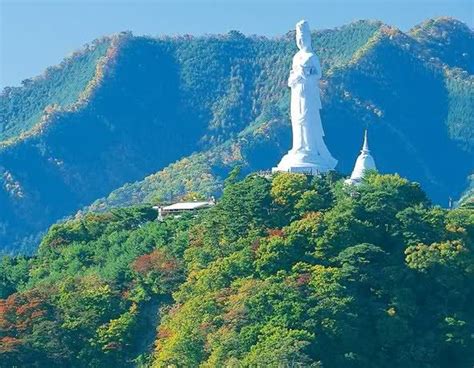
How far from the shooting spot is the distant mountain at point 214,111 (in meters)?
99.7

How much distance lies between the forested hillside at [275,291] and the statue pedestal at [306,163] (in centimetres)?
726

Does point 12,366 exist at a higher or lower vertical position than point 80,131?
lower

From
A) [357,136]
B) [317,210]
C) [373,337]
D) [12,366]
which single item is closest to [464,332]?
[373,337]

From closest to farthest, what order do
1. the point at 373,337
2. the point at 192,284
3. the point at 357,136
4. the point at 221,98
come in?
the point at 373,337, the point at 192,284, the point at 357,136, the point at 221,98

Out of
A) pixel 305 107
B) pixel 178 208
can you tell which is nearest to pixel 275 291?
pixel 178 208

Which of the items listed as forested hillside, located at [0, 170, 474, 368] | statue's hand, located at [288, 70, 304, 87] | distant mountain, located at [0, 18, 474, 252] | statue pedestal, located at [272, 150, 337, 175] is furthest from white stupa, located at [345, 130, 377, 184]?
distant mountain, located at [0, 18, 474, 252]

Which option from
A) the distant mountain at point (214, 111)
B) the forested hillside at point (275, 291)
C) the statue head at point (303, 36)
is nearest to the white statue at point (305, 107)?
the statue head at point (303, 36)

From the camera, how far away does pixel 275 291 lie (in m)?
38.6

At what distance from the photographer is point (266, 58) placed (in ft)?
379

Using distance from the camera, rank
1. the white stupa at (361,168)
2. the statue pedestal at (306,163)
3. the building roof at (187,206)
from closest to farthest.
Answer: the white stupa at (361,168)
the building roof at (187,206)
the statue pedestal at (306,163)

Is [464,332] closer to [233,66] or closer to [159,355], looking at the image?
[159,355]

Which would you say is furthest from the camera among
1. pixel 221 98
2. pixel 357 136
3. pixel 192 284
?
pixel 221 98

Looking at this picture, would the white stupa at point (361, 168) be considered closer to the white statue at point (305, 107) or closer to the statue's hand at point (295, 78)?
the white statue at point (305, 107)

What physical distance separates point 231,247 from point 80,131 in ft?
210
